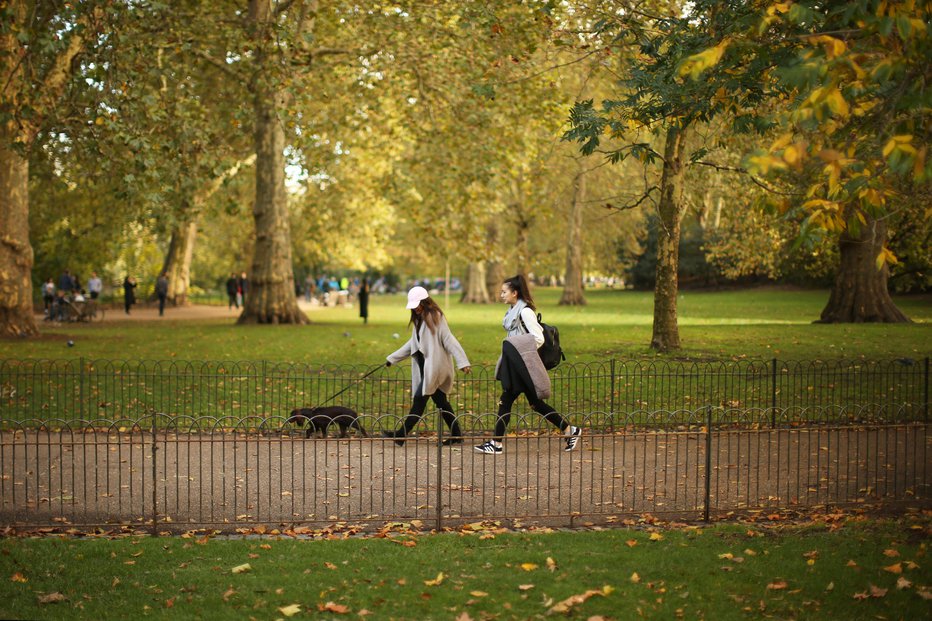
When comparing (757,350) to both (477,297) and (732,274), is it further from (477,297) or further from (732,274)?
(477,297)

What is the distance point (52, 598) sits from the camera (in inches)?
251

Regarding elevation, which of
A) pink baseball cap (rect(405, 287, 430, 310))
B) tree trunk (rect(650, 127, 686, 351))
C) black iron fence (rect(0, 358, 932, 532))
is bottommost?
black iron fence (rect(0, 358, 932, 532))

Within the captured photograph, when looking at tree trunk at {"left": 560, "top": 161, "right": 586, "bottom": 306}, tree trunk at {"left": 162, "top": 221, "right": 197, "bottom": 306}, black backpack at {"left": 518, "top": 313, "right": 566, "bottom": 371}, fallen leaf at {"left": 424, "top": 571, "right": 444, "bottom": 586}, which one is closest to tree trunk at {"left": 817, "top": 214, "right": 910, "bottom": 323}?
tree trunk at {"left": 560, "top": 161, "right": 586, "bottom": 306}

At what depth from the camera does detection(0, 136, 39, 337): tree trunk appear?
2355cm

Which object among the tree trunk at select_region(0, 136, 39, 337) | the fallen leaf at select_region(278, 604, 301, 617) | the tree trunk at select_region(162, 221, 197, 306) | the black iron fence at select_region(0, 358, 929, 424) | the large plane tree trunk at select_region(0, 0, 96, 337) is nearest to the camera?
the fallen leaf at select_region(278, 604, 301, 617)

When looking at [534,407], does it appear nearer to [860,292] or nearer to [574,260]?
[860,292]

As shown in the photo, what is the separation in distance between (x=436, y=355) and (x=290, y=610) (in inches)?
215

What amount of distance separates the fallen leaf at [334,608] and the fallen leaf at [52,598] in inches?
63.4

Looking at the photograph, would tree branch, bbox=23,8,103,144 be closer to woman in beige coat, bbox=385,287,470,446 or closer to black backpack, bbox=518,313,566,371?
woman in beige coat, bbox=385,287,470,446

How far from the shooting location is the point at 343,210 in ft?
148

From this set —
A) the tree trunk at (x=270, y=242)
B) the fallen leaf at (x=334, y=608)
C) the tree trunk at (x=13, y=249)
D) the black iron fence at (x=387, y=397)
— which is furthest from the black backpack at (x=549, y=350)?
the tree trunk at (x=270, y=242)

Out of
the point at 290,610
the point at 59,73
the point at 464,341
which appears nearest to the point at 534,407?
the point at 290,610

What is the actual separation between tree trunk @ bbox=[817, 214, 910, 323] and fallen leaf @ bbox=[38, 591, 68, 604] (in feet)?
83.2

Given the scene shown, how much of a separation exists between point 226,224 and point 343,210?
1343cm
